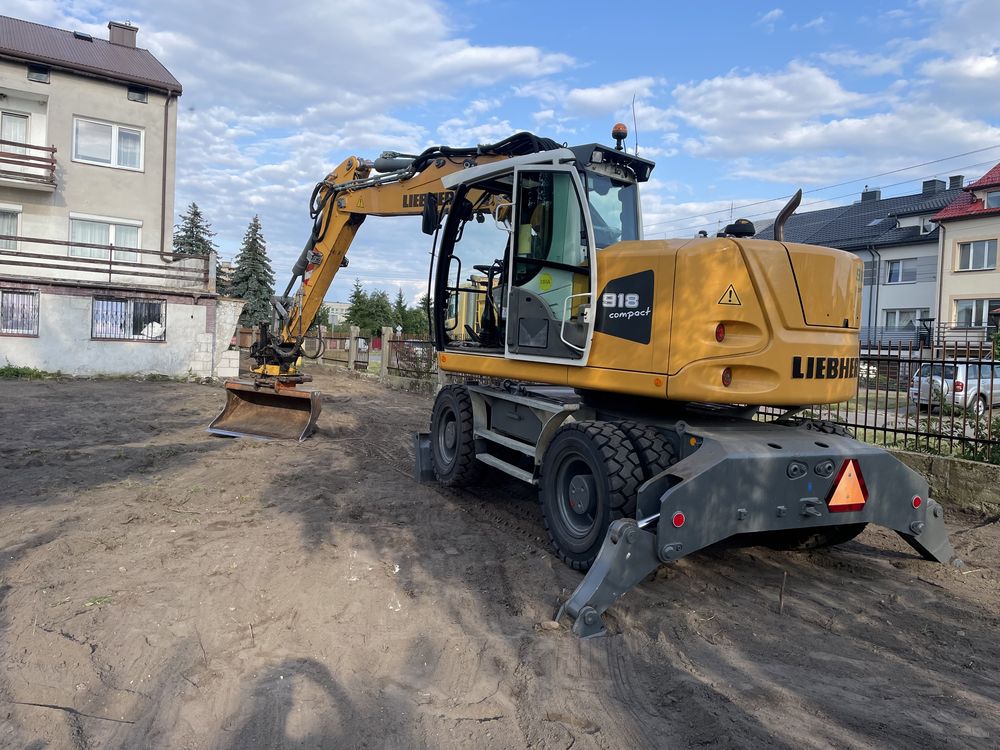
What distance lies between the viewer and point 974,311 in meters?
29.1

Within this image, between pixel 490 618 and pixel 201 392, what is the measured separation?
1442 centimetres

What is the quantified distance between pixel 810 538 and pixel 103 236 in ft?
76.0

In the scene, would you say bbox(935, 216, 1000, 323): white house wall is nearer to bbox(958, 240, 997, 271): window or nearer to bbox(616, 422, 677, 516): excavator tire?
bbox(958, 240, 997, 271): window

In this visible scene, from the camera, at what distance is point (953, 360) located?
24.1 feet

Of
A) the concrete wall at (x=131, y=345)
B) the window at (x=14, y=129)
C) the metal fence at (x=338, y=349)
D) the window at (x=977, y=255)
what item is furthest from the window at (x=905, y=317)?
the window at (x=14, y=129)

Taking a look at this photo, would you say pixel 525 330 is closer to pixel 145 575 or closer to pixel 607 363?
pixel 607 363

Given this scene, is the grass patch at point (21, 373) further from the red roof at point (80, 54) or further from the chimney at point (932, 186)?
the chimney at point (932, 186)

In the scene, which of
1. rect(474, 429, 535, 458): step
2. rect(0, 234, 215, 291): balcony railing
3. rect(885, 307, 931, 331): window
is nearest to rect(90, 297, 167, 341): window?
rect(0, 234, 215, 291): balcony railing

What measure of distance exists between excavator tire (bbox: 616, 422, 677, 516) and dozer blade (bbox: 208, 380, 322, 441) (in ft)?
20.1

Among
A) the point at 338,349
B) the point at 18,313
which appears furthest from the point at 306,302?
the point at 338,349

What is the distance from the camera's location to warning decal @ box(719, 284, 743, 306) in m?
4.64

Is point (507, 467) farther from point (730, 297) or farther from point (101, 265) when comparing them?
point (101, 265)

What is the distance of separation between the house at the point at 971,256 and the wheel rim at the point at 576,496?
2874cm

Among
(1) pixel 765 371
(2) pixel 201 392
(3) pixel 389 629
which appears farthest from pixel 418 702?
(2) pixel 201 392
